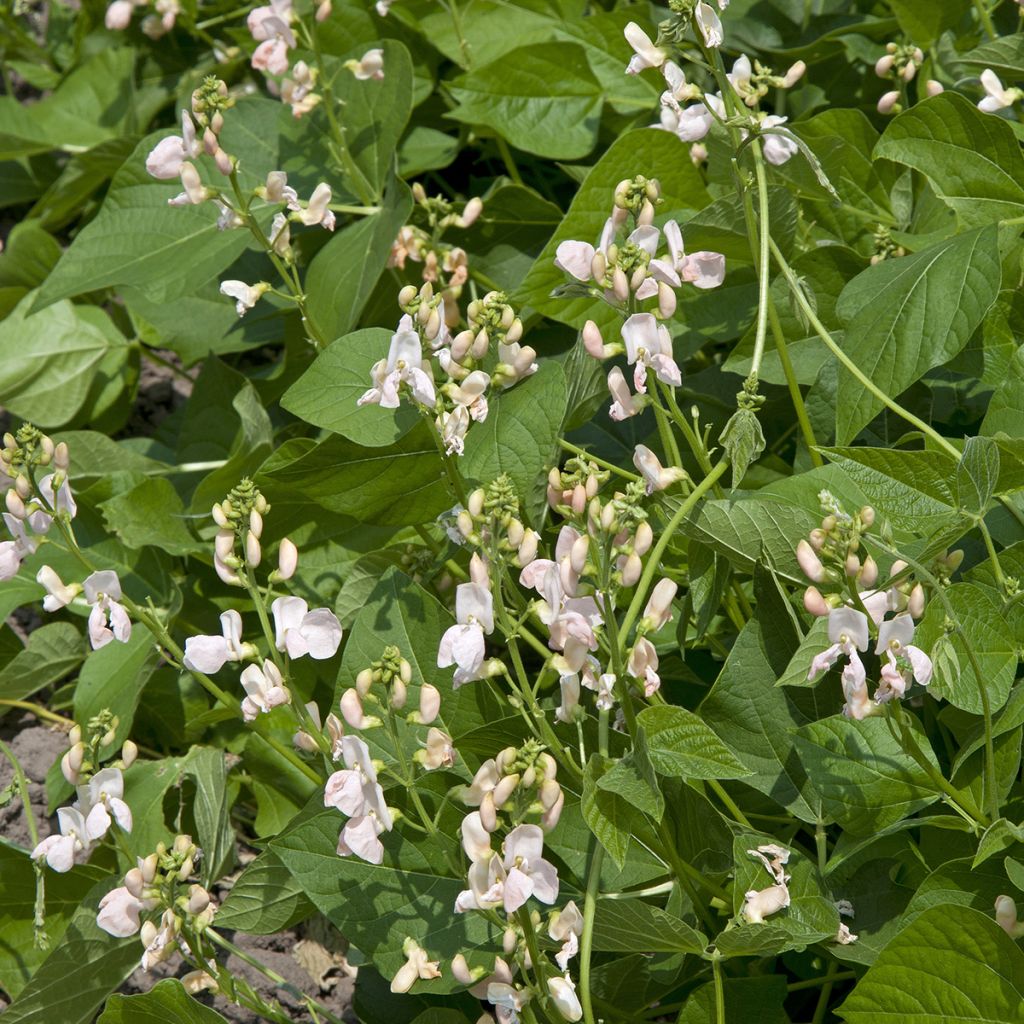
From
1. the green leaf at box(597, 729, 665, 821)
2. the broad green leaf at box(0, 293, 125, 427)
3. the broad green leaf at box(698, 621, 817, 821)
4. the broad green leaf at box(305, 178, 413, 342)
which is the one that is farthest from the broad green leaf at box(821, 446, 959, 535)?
the broad green leaf at box(0, 293, 125, 427)

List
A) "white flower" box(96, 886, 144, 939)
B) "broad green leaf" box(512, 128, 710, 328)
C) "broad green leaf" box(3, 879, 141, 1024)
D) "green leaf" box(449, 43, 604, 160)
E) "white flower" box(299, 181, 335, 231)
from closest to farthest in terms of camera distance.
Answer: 1. "white flower" box(96, 886, 144, 939)
2. "broad green leaf" box(3, 879, 141, 1024)
3. "white flower" box(299, 181, 335, 231)
4. "broad green leaf" box(512, 128, 710, 328)
5. "green leaf" box(449, 43, 604, 160)

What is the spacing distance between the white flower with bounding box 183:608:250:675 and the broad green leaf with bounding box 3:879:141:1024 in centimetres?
55

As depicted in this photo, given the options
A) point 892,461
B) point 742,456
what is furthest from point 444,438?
point 892,461

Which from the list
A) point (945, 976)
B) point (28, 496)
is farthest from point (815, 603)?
point (28, 496)

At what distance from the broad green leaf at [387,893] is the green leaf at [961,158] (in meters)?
1.18

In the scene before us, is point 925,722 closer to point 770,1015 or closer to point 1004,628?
point 1004,628

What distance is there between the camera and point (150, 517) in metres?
2.28

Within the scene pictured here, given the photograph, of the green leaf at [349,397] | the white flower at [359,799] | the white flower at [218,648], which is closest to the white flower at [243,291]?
the green leaf at [349,397]

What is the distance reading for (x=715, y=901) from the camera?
5.30 ft

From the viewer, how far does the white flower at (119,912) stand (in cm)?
155

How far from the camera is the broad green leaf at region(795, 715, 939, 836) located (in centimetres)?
152

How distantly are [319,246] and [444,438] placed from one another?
1.36 meters

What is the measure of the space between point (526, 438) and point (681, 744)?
48 cm

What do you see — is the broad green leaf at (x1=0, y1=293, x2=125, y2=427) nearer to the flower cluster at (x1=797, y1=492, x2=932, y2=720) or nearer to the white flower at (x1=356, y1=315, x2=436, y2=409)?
the white flower at (x1=356, y1=315, x2=436, y2=409)
